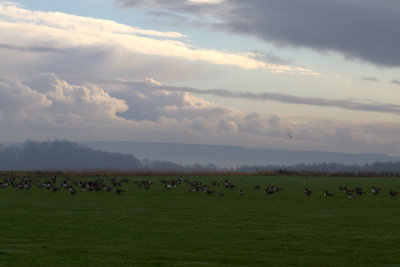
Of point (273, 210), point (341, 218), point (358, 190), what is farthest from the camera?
point (358, 190)

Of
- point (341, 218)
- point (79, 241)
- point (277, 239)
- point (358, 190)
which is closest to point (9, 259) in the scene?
point (79, 241)

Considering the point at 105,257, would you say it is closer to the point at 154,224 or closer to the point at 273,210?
the point at 154,224

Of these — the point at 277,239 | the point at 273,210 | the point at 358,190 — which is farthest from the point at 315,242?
the point at 358,190

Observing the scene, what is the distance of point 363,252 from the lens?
852 inches

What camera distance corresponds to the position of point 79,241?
2400 centimetres

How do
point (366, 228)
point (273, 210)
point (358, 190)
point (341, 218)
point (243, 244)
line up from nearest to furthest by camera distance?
point (243, 244) → point (366, 228) → point (341, 218) → point (273, 210) → point (358, 190)

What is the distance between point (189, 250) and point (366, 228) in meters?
11.1

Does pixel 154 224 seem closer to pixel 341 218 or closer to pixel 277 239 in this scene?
pixel 277 239

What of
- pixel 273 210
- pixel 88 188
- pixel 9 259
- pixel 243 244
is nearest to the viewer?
pixel 9 259

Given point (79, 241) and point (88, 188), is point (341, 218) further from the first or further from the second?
point (88, 188)

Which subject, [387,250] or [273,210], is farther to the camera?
[273,210]

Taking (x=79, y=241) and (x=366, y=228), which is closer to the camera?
(x=79, y=241)

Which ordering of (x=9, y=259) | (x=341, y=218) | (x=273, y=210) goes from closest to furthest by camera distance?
(x=9, y=259) → (x=341, y=218) → (x=273, y=210)

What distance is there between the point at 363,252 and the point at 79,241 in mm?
10581
